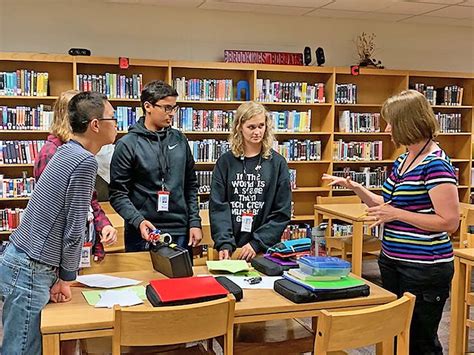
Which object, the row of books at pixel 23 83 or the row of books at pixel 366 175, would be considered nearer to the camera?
the row of books at pixel 23 83

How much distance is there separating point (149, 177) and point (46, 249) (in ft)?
3.05

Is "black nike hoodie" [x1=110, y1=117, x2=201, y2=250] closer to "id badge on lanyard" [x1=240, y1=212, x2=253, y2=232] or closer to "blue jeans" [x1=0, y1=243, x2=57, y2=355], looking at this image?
"id badge on lanyard" [x1=240, y1=212, x2=253, y2=232]

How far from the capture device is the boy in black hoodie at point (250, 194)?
270 cm

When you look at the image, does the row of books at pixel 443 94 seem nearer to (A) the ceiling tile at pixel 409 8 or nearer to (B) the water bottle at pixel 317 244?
(A) the ceiling tile at pixel 409 8

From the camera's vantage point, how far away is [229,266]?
2.37 metres

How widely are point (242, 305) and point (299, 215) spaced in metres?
4.42

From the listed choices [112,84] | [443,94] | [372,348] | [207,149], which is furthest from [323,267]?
[443,94]

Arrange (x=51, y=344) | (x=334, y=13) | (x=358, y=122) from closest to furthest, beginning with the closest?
(x=51, y=344), (x=334, y=13), (x=358, y=122)

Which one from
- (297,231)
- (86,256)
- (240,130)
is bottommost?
(297,231)

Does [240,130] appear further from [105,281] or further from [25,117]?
[25,117]

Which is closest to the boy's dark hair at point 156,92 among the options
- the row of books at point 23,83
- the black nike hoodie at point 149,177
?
the black nike hoodie at point 149,177

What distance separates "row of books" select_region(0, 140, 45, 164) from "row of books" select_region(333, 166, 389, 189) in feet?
Answer: 10.5

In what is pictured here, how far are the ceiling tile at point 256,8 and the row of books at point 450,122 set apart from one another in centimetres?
210

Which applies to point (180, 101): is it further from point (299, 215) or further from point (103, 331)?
point (103, 331)
